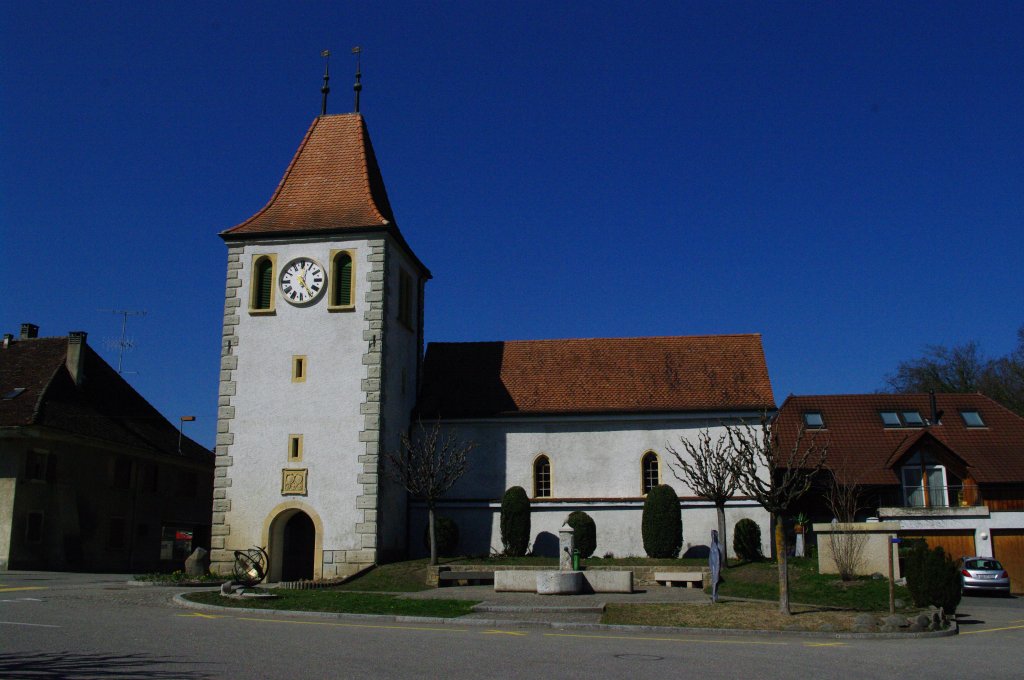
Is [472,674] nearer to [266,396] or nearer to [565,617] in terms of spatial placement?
[565,617]

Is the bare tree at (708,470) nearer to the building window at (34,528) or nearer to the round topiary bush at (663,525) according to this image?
the round topiary bush at (663,525)

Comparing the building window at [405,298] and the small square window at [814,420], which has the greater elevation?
the building window at [405,298]

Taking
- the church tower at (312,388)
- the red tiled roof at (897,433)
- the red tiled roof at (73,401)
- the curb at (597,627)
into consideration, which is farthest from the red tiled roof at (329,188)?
the red tiled roof at (897,433)

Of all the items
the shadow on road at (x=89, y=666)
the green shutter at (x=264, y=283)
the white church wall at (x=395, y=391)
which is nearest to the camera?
the shadow on road at (x=89, y=666)

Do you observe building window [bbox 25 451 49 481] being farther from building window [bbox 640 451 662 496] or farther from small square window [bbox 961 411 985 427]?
small square window [bbox 961 411 985 427]

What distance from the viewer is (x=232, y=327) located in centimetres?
2989

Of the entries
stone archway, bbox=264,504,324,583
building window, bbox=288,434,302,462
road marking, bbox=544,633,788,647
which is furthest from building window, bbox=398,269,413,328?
road marking, bbox=544,633,788,647

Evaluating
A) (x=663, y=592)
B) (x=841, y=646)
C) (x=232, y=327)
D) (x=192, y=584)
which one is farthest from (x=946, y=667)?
(x=232, y=327)

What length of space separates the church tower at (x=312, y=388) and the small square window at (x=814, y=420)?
17752mm

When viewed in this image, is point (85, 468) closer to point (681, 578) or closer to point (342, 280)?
point (342, 280)

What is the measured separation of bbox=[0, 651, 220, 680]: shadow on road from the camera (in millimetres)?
10570

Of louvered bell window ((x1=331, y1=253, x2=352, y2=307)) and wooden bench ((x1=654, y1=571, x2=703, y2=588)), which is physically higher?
louvered bell window ((x1=331, y1=253, x2=352, y2=307))

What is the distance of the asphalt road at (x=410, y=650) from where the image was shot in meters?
11.7

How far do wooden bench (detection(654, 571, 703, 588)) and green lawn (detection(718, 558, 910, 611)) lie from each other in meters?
0.64
